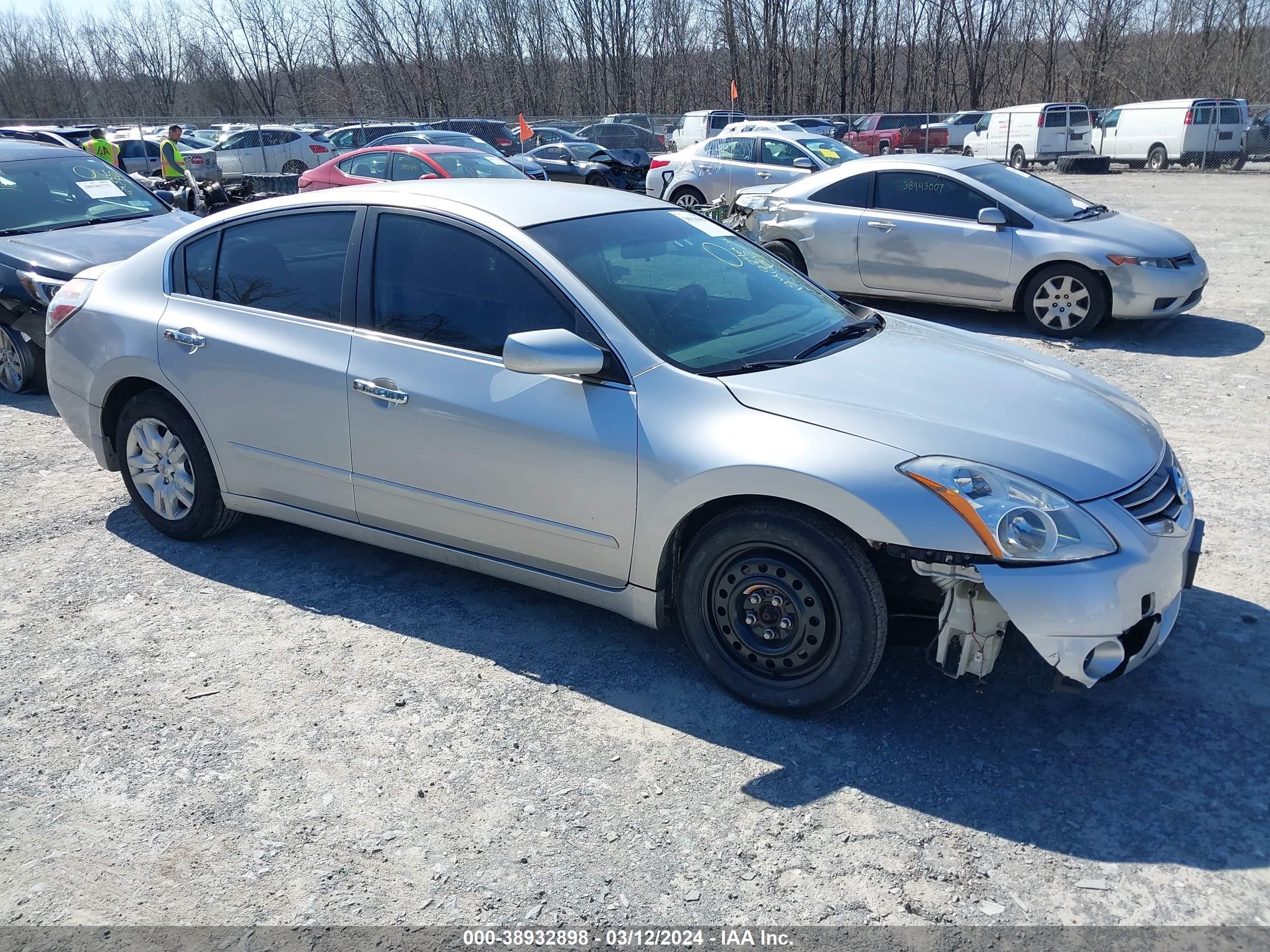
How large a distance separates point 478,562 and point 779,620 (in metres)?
1.29

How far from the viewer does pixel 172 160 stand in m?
15.4

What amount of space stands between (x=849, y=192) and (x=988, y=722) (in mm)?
7447

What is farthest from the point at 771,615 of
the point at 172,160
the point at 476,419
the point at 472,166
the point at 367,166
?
the point at 172,160

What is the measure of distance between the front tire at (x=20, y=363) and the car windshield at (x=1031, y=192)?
800 centimetres

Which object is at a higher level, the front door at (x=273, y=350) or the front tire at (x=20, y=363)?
the front door at (x=273, y=350)

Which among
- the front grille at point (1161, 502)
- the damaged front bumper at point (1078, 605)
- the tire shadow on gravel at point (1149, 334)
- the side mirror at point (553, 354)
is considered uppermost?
the side mirror at point (553, 354)

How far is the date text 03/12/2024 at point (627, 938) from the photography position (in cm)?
254

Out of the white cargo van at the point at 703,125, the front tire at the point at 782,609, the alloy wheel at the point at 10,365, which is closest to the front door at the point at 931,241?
the front tire at the point at 782,609

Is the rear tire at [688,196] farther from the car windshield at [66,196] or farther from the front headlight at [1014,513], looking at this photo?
the front headlight at [1014,513]

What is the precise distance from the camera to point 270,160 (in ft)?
92.1

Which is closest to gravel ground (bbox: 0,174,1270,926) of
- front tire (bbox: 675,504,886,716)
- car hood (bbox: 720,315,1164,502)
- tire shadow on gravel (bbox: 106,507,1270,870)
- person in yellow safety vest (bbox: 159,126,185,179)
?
tire shadow on gravel (bbox: 106,507,1270,870)

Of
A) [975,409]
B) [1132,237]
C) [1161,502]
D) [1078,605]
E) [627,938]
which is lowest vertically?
[627,938]

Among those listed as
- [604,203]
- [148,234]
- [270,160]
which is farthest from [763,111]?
[604,203]

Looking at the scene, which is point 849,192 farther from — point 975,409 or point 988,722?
point 988,722
